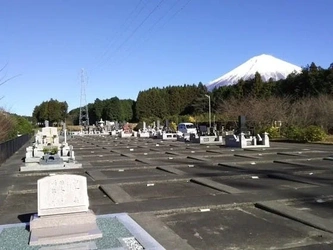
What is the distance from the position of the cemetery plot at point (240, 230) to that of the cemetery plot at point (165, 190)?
2188 mm

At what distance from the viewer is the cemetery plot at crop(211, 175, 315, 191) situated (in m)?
11.1

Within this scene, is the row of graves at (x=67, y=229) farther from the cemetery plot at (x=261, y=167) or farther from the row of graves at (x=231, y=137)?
the row of graves at (x=231, y=137)

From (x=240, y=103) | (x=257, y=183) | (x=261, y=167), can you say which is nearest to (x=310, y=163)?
(x=261, y=167)

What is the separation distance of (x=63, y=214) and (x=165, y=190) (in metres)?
5.19

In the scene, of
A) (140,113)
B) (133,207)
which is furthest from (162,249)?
(140,113)

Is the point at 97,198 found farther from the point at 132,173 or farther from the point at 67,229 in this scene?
the point at 132,173

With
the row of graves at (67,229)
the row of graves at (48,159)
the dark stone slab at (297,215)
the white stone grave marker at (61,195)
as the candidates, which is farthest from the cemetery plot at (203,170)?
the white stone grave marker at (61,195)

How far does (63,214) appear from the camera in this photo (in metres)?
6.26

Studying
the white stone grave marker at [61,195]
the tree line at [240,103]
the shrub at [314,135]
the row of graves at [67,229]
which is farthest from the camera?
the tree line at [240,103]

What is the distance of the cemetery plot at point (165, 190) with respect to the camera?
10352 millimetres

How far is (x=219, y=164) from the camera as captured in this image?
1730 cm

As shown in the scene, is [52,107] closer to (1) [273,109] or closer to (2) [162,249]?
(1) [273,109]

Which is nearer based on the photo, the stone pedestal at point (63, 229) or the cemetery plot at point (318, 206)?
the stone pedestal at point (63, 229)

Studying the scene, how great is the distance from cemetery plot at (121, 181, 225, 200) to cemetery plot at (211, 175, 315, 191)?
0.99 m
